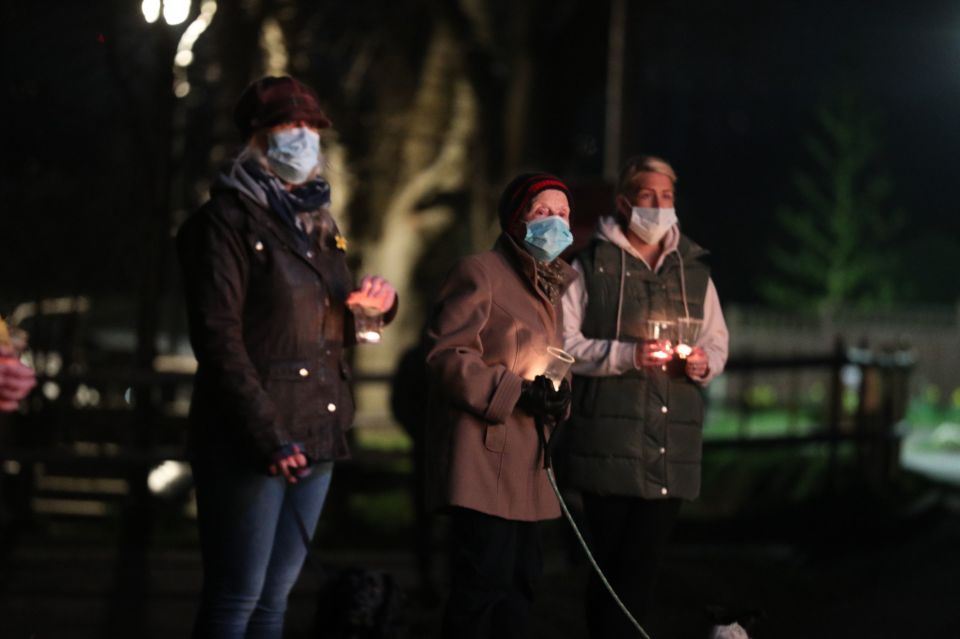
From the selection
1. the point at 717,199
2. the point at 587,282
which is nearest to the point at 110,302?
the point at 717,199

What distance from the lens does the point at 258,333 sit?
14.7ft

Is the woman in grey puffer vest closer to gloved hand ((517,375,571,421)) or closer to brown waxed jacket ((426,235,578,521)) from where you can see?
brown waxed jacket ((426,235,578,521))

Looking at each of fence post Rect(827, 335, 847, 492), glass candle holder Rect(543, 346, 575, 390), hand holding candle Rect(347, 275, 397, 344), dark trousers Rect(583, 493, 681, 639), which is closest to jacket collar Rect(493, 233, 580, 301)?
glass candle holder Rect(543, 346, 575, 390)

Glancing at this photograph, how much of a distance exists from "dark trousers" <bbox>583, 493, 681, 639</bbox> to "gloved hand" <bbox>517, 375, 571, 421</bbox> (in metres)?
0.71

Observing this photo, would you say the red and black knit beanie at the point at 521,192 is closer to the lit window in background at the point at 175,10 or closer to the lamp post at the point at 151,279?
the lit window in background at the point at 175,10

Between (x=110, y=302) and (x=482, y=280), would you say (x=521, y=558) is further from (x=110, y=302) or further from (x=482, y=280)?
(x=110, y=302)

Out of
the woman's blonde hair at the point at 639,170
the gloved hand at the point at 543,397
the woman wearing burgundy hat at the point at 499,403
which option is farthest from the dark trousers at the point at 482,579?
the woman's blonde hair at the point at 639,170

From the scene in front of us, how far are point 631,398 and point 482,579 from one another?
94 cm

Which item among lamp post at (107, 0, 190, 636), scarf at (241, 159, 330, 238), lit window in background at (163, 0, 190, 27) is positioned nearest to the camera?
scarf at (241, 159, 330, 238)

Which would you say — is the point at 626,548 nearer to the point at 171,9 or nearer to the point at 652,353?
the point at 652,353

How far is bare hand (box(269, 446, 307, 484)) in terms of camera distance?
4.30 meters

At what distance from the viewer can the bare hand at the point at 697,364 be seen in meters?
5.28

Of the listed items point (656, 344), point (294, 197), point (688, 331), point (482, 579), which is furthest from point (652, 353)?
point (294, 197)

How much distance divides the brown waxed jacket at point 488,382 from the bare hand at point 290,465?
0.63 meters
